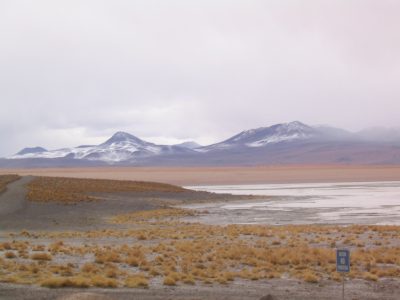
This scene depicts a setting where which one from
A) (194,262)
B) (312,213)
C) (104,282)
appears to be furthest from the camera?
(312,213)

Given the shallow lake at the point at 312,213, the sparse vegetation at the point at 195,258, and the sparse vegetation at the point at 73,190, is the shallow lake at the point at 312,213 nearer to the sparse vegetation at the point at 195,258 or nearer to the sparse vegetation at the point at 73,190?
the sparse vegetation at the point at 195,258

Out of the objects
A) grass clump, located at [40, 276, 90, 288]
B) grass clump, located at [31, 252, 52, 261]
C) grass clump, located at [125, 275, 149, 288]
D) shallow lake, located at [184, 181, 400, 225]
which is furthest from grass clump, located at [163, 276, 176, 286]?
shallow lake, located at [184, 181, 400, 225]

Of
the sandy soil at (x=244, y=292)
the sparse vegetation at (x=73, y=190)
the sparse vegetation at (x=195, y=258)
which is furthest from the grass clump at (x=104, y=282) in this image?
the sparse vegetation at (x=73, y=190)

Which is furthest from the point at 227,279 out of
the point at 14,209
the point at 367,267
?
the point at 14,209

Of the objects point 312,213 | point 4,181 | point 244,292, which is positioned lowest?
point 244,292

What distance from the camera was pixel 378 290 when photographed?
16.4m

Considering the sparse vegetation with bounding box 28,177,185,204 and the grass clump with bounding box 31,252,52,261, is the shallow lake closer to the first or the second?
the sparse vegetation with bounding box 28,177,185,204

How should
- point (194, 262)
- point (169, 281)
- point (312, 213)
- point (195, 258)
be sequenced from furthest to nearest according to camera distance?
point (312, 213)
point (195, 258)
point (194, 262)
point (169, 281)

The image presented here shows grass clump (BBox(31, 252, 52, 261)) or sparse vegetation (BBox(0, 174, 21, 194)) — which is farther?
sparse vegetation (BBox(0, 174, 21, 194))

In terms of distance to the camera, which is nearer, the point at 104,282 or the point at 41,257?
the point at 104,282

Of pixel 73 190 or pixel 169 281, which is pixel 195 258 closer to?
pixel 169 281

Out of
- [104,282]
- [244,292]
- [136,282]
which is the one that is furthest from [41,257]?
[244,292]

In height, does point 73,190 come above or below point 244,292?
above

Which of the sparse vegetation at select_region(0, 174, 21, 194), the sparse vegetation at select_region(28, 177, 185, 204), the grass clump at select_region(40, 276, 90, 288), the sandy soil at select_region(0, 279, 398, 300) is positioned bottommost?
the sandy soil at select_region(0, 279, 398, 300)
